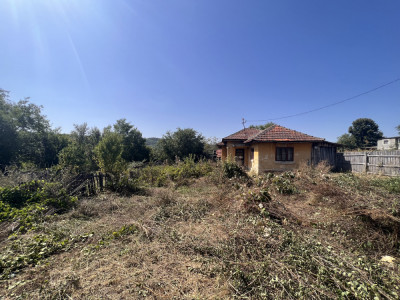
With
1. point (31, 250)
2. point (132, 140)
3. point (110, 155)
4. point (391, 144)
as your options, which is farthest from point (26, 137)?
point (391, 144)

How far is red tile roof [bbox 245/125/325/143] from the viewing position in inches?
449

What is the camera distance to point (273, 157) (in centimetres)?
1178

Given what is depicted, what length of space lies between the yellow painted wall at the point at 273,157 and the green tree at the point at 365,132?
38003mm

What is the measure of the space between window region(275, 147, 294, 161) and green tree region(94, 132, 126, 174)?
409 inches

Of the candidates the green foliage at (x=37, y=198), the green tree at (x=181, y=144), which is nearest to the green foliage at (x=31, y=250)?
the green foliage at (x=37, y=198)

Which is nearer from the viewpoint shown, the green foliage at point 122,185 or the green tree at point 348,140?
the green foliage at point 122,185

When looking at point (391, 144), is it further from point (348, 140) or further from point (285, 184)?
point (285, 184)

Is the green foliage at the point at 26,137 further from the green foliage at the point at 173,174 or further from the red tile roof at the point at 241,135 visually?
the red tile roof at the point at 241,135

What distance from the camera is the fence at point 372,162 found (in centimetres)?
979

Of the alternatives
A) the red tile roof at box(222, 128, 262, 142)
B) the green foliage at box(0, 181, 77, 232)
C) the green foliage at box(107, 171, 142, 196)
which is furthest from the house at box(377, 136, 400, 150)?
the green foliage at box(0, 181, 77, 232)

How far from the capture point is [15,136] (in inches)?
517

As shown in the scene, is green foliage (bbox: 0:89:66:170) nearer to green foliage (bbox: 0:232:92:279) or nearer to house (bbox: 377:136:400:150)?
green foliage (bbox: 0:232:92:279)

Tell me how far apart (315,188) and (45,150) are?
23.6m

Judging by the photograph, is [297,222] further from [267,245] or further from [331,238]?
[267,245]
